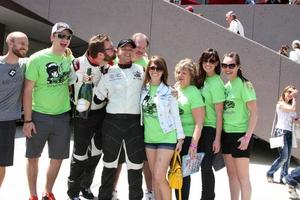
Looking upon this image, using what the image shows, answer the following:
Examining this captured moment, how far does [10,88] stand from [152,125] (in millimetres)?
1745

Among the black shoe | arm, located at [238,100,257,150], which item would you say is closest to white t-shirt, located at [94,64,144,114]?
arm, located at [238,100,257,150]

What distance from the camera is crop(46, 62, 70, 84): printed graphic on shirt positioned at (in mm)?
5047

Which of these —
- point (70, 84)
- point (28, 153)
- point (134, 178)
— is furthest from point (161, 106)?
point (28, 153)

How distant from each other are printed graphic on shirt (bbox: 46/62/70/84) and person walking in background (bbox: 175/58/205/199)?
144cm

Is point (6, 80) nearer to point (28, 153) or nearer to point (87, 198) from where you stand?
point (28, 153)

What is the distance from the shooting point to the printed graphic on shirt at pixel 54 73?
16.6 feet

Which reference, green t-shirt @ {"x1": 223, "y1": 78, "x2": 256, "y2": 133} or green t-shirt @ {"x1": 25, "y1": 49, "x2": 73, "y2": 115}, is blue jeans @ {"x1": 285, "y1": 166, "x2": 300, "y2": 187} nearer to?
green t-shirt @ {"x1": 223, "y1": 78, "x2": 256, "y2": 133}

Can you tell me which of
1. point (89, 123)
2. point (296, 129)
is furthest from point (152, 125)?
point (296, 129)

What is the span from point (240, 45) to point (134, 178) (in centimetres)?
565

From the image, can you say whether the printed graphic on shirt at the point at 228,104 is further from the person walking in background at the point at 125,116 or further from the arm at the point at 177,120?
the person walking in background at the point at 125,116

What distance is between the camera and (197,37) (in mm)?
10023

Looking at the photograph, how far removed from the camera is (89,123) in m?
5.32

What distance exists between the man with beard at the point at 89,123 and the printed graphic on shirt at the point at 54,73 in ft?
0.63

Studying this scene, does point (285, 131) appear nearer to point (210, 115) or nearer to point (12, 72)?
point (210, 115)
